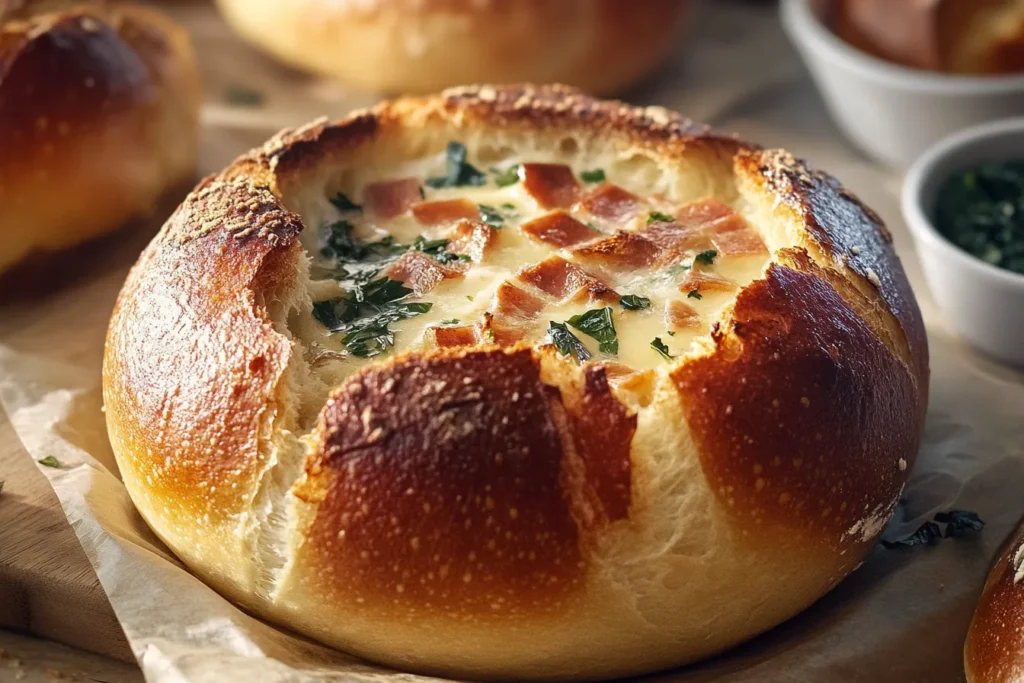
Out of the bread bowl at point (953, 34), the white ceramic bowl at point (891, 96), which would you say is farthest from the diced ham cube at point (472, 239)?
the bread bowl at point (953, 34)

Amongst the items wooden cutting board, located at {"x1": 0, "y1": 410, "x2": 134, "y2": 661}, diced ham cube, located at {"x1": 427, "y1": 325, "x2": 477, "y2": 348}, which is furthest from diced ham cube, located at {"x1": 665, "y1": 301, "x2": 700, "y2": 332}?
wooden cutting board, located at {"x1": 0, "y1": 410, "x2": 134, "y2": 661}

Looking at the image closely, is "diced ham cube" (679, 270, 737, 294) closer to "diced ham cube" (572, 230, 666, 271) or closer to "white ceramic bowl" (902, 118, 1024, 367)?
"diced ham cube" (572, 230, 666, 271)

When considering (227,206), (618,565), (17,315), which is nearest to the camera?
(618,565)

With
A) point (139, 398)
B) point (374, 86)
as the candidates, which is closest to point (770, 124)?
point (374, 86)

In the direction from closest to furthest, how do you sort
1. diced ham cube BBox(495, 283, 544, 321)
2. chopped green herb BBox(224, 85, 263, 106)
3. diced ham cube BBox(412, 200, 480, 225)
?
1. diced ham cube BBox(495, 283, 544, 321)
2. diced ham cube BBox(412, 200, 480, 225)
3. chopped green herb BBox(224, 85, 263, 106)

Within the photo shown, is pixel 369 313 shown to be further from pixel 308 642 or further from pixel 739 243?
pixel 739 243

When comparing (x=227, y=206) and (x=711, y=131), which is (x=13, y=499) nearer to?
(x=227, y=206)
